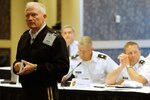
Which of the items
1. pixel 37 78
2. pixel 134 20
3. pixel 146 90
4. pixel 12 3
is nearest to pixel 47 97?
pixel 37 78

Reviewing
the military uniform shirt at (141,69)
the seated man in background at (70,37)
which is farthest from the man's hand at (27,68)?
the seated man in background at (70,37)

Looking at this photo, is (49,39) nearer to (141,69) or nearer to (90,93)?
(90,93)

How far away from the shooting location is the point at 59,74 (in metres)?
2.52

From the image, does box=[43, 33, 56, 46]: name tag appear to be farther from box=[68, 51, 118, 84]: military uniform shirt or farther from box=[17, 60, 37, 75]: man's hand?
box=[68, 51, 118, 84]: military uniform shirt

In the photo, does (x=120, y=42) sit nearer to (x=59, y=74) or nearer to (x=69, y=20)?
(x=69, y=20)

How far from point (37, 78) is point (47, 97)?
147mm

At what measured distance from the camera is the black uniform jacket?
2.49 meters

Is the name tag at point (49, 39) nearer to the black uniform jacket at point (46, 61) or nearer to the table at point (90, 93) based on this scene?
the black uniform jacket at point (46, 61)

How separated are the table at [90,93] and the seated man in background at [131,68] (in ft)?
1.12

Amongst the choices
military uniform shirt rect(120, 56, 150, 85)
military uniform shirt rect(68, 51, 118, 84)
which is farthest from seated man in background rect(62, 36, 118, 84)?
military uniform shirt rect(120, 56, 150, 85)

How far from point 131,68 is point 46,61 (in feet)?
5.80

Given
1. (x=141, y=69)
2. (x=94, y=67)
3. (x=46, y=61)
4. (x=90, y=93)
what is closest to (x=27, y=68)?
(x=46, y=61)

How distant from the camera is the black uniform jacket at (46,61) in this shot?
8.18 feet

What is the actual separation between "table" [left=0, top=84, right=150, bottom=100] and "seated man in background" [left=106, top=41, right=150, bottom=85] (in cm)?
34
